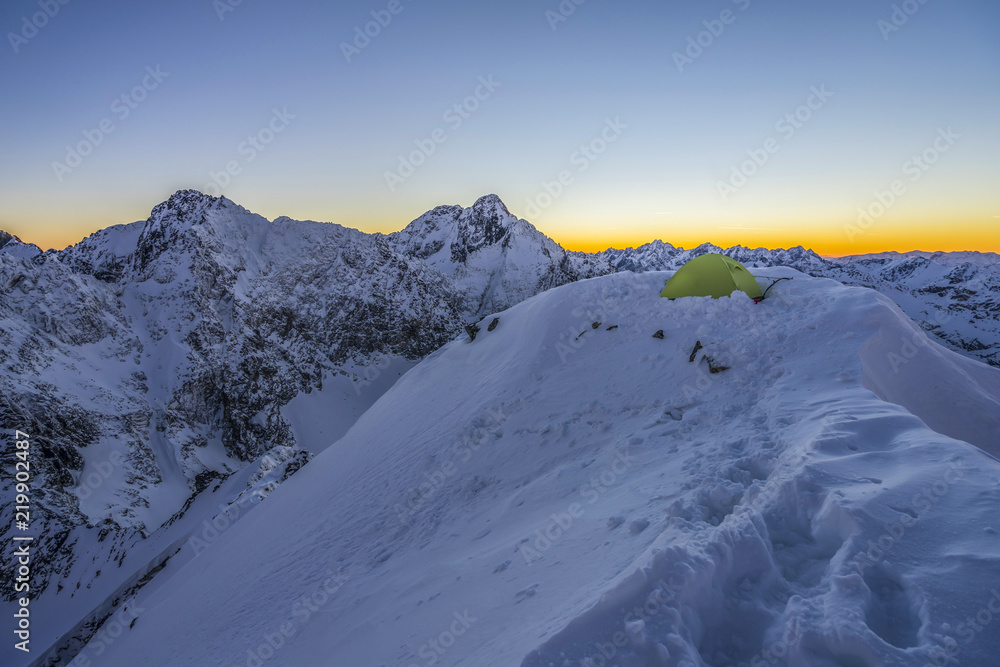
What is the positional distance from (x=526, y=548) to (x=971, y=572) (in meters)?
4.13

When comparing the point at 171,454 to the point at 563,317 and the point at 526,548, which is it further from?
the point at 526,548

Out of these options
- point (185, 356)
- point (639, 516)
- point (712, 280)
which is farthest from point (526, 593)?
point (185, 356)

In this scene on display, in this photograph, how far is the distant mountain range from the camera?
33.3 m

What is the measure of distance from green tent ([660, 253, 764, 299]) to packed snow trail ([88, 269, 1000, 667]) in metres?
0.61

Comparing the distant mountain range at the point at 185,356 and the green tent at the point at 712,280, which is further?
the distant mountain range at the point at 185,356

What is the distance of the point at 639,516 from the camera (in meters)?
4.77

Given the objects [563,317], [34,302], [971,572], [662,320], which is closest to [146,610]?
[563,317]

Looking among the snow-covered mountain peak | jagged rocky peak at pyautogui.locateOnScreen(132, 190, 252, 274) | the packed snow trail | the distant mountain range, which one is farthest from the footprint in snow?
the snow-covered mountain peak

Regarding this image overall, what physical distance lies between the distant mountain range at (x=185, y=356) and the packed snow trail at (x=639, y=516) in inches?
428

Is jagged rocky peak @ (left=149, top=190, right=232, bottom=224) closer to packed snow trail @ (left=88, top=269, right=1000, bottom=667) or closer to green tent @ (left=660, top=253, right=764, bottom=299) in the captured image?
packed snow trail @ (left=88, top=269, right=1000, bottom=667)

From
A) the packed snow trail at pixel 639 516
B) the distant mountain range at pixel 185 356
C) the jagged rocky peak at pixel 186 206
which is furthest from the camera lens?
the jagged rocky peak at pixel 186 206

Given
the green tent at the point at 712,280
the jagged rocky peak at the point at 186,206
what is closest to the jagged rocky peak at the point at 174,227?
the jagged rocky peak at the point at 186,206

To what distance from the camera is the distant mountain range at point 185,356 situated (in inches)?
1313

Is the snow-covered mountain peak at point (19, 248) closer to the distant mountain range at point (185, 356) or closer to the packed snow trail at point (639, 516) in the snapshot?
the distant mountain range at point (185, 356)
